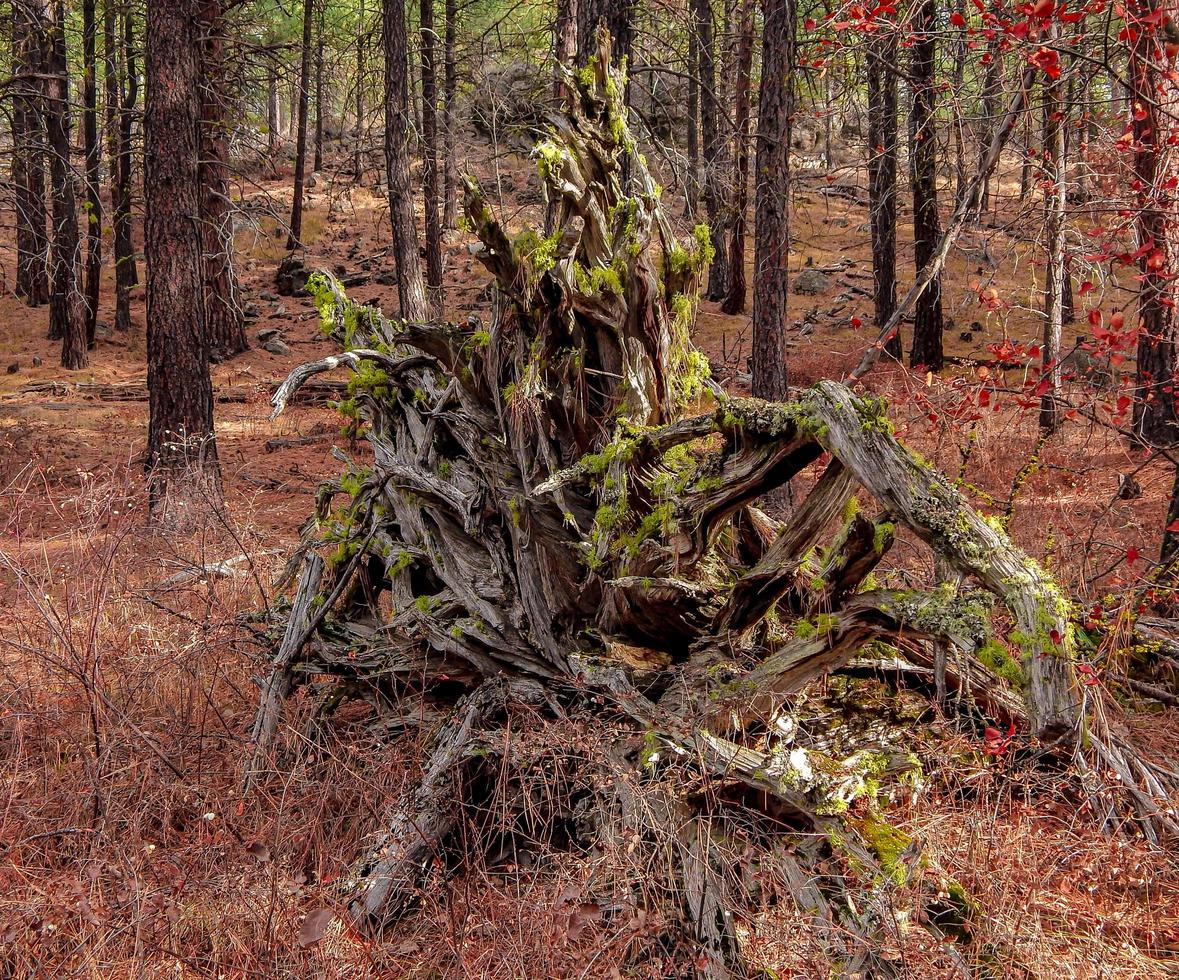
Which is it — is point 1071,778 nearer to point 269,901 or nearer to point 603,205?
point 269,901

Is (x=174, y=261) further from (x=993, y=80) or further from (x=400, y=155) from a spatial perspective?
(x=993, y=80)

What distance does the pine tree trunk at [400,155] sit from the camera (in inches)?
547

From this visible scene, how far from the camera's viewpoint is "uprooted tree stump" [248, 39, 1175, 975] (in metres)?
3.48

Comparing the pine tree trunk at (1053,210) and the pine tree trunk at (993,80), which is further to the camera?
the pine tree trunk at (993,80)

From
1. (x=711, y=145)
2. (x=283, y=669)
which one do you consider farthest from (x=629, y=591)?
(x=711, y=145)

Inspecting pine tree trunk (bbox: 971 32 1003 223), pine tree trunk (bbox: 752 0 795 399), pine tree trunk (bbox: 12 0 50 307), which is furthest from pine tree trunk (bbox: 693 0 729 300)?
pine tree trunk (bbox: 12 0 50 307)

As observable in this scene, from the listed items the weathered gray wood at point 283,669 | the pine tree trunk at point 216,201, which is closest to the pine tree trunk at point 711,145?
the pine tree trunk at point 216,201

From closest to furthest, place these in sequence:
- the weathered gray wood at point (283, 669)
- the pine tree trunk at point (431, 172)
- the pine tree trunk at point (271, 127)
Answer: the weathered gray wood at point (283, 669) < the pine tree trunk at point (271, 127) < the pine tree trunk at point (431, 172)

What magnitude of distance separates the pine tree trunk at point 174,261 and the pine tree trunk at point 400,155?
429 centimetres

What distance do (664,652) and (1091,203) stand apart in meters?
3.10

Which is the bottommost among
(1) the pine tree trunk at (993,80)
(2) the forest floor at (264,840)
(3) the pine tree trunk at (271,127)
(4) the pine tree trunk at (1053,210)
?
(2) the forest floor at (264,840)

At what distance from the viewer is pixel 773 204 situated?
9.41 metres

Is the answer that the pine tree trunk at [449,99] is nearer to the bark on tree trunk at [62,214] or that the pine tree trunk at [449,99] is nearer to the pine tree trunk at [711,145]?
the pine tree trunk at [711,145]

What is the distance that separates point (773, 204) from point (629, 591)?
6221 mm
